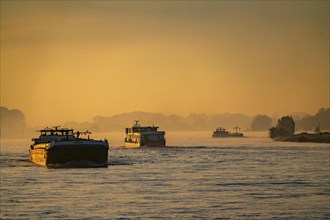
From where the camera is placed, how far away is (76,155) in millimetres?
96812

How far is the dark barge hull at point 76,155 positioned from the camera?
96750mm

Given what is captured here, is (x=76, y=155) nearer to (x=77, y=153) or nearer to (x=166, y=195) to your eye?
(x=77, y=153)

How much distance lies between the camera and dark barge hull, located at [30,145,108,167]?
317 ft

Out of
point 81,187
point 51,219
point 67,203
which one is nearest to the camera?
point 51,219

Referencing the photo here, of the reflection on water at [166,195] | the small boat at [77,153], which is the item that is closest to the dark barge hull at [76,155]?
the small boat at [77,153]

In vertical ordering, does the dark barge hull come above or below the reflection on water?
above

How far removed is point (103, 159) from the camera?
324 feet

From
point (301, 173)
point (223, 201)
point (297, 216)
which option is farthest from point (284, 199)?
point (301, 173)

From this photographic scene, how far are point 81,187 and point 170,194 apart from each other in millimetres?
11836

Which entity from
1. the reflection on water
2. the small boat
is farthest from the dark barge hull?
the reflection on water

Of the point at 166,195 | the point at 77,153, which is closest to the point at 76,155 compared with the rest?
the point at 77,153

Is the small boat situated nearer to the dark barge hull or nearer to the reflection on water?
the dark barge hull

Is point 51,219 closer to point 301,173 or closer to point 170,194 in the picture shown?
point 170,194

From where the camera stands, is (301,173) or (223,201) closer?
(223,201)
